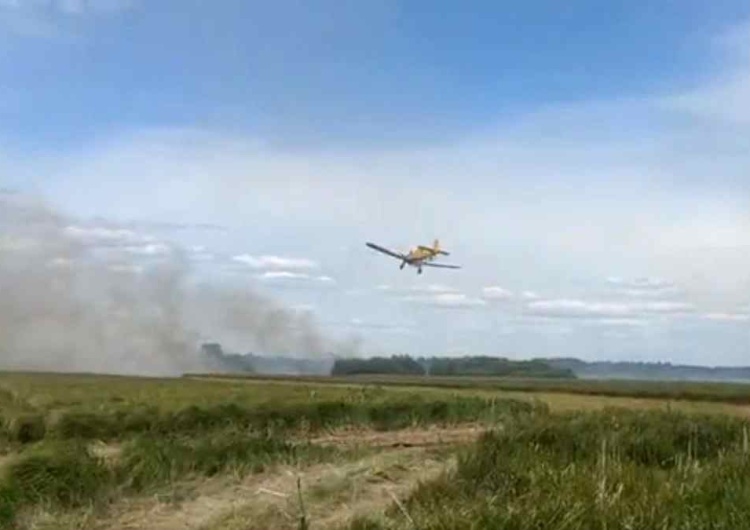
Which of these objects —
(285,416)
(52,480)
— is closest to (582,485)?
(52,480)

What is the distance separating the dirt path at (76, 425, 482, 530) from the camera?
32.1ft

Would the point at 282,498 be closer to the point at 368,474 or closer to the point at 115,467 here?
the point at 368,474

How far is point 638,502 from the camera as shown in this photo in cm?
775

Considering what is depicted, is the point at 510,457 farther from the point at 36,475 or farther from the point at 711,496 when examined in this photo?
the point at 36,475

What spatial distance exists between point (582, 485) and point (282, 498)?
342cm

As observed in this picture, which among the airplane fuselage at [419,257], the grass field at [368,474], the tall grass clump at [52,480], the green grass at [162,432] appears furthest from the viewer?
the airplane fuselage at [419,257]

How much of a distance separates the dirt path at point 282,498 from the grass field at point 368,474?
0.03 m

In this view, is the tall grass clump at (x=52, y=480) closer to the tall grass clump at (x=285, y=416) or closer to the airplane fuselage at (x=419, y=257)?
the tall grass clump at (x=285, y=416)

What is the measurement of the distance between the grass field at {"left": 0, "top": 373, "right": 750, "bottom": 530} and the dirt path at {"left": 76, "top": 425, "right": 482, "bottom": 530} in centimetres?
3

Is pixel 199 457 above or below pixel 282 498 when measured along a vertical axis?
above

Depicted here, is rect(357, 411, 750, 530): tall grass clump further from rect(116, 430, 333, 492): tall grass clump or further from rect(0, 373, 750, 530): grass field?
rect(116, 430, 333, 492): tall grass clump

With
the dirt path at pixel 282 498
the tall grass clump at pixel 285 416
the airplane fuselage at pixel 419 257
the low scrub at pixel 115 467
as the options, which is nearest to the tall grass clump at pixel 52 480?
the low scrub at pixel 115 467

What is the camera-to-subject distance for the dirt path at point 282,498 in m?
9.77

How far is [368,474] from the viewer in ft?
39.4
